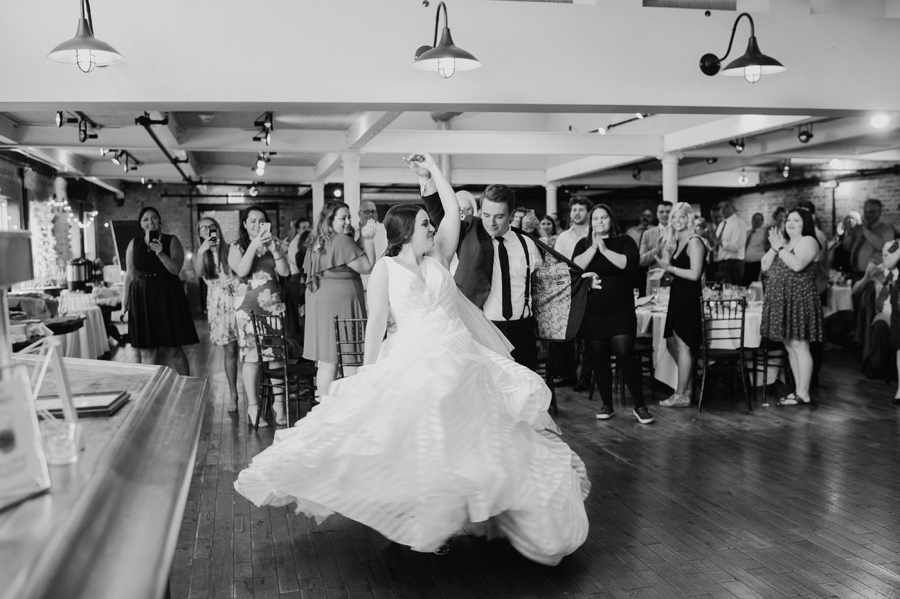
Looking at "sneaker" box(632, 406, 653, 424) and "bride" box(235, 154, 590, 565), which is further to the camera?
"sneaker" box(632, 406, 653, 424)

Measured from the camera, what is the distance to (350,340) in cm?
543

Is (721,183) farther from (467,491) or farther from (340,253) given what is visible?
(467,491)

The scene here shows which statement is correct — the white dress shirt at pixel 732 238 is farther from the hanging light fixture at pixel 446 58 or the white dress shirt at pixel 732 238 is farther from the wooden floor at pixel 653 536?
the hanging light fixture at pixel 446 58

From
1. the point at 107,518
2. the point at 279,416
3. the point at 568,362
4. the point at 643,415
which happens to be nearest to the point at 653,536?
the point at 643,415

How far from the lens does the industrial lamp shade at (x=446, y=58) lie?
4.94 metres

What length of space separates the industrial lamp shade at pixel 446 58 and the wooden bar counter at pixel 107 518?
372cm

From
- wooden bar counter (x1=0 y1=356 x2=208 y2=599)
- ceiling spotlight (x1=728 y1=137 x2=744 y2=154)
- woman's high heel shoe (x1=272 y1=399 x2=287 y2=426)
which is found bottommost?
woman's high heel shoe (x1=272 y1=399 x2=287 y2=426)

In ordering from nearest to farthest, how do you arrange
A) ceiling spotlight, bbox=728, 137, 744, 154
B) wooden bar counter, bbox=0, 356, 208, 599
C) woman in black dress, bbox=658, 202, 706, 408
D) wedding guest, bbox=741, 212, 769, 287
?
wooden bar counter, bbox=0, 356, 208, 599 → woman in black dress, bbox=658, 202, 706, 408 → ceiling spotlight, bbox=728, 137, 744, 154 → wedding guest, bbox=741, 212, 769, 287

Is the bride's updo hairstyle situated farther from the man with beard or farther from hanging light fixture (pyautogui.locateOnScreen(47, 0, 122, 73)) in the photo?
the man with beard

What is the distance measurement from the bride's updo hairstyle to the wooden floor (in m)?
1.28

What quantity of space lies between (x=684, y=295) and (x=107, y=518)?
5.66 meters

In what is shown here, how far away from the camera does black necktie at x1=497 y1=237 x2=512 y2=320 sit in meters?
4.48

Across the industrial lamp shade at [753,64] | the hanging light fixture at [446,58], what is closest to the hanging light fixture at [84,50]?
the hanging light fixture at [446,58]

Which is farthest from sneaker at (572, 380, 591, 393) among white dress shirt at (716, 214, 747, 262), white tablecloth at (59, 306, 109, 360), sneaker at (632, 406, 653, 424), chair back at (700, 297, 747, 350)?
white dress shirt at (716, 214, 747, 262)
